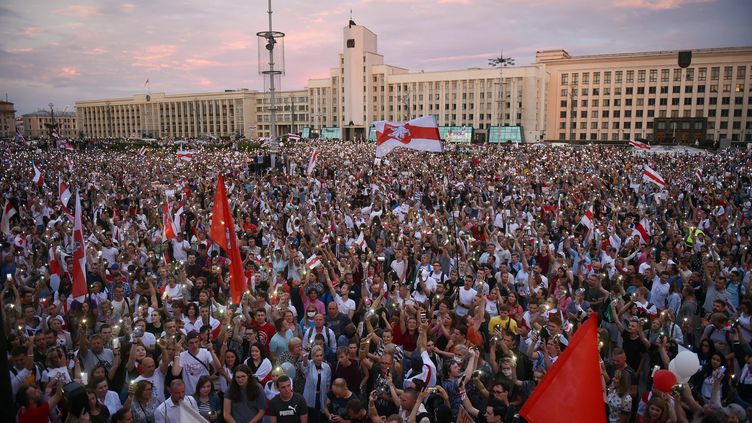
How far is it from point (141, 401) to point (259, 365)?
128 centimetres

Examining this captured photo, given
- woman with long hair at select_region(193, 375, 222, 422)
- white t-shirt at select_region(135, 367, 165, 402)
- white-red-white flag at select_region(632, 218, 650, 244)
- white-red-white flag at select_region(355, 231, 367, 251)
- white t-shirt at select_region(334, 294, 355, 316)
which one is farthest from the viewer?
white-red-white flag at select_region(632, 218, 650, 244)

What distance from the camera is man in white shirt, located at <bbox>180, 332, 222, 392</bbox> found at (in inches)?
221

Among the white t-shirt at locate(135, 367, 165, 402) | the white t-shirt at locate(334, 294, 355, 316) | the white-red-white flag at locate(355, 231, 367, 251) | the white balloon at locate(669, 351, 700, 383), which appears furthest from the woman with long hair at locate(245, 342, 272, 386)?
the white-red-white flag at locate(355, 231, 367, 251)

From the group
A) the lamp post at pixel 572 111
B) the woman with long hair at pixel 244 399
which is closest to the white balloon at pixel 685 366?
the woman with long hair at pixel 244 399

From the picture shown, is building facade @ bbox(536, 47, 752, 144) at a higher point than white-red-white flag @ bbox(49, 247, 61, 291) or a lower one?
higher

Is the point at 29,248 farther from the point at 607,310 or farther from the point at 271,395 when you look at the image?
the point at 607,310

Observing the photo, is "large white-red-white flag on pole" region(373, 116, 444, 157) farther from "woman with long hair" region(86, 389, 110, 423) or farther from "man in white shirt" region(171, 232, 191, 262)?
"woman with long hair" region(86, 389, 110, 423)

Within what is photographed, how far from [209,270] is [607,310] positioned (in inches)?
266

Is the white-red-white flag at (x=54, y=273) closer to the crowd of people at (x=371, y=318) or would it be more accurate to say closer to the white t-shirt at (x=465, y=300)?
the crowd of people at (x=371, y=318)

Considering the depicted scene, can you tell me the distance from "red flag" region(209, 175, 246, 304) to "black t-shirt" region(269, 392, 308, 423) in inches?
81.8

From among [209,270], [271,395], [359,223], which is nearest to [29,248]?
[209,270]

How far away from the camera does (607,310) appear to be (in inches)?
297

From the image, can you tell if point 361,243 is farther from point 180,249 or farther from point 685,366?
point 685,366

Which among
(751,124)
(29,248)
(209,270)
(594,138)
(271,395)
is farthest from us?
(594,138)
